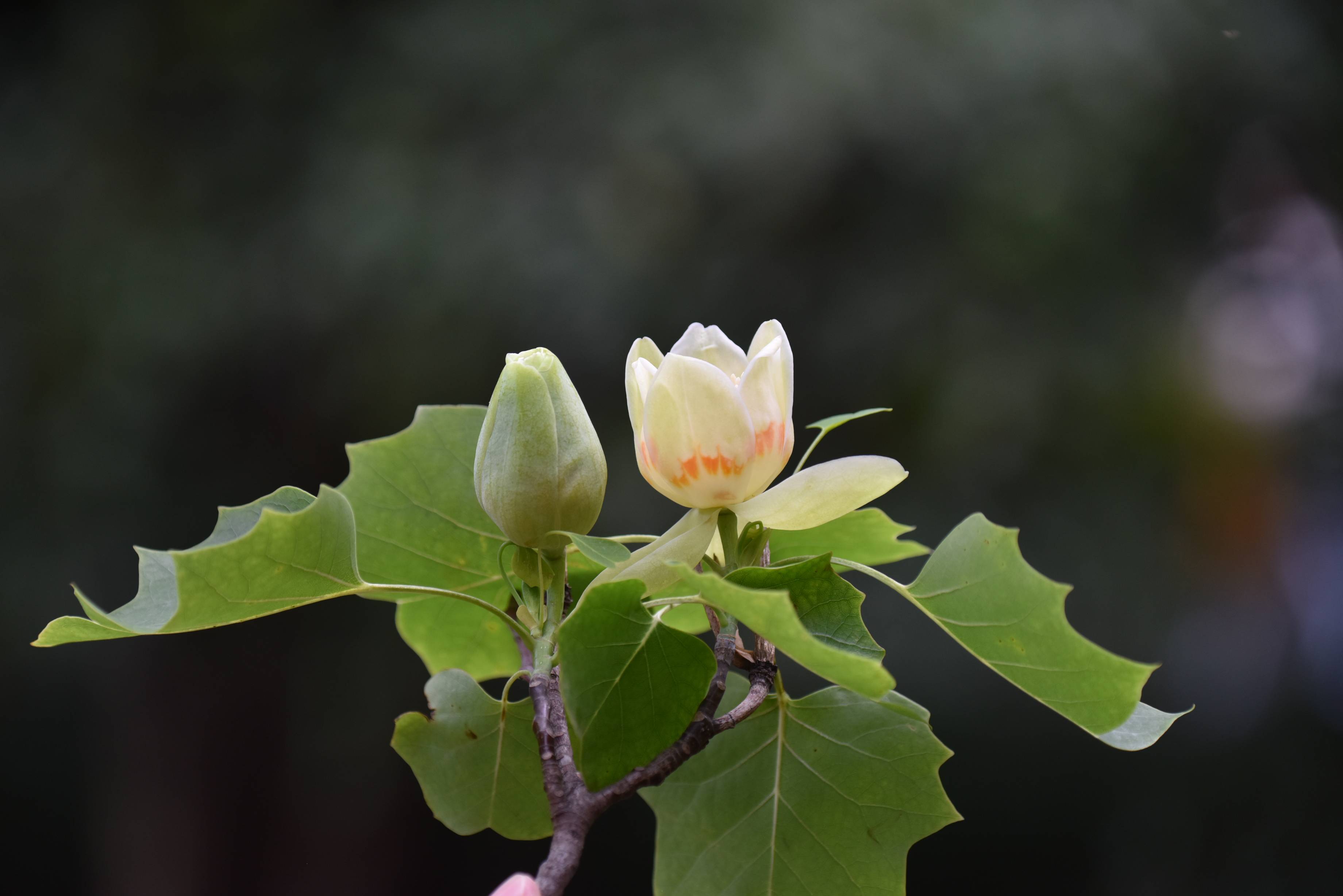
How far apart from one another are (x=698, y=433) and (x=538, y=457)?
7cm

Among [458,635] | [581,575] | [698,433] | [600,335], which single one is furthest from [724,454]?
[600,335]

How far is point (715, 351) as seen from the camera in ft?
1.49

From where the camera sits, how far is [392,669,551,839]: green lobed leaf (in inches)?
18.2

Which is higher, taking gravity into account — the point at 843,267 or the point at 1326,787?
the point at 843,267

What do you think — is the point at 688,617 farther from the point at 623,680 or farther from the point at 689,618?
the point at 623,680

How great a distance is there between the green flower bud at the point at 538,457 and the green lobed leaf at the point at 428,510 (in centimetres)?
10

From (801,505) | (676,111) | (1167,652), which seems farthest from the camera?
(1167,652)

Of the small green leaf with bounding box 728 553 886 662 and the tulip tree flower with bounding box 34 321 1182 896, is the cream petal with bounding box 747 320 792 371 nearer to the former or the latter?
the tulip tree flower with bounding box 34 321 1182 896

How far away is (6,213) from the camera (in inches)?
104

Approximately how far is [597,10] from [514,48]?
259 mm

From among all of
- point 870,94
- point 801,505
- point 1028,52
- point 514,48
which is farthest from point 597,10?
point 801,505

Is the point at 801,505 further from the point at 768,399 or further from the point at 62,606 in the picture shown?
the point at 62,606

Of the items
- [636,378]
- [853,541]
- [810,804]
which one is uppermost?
[636,378]

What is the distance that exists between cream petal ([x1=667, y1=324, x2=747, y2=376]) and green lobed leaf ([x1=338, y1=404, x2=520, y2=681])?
0.16 m
